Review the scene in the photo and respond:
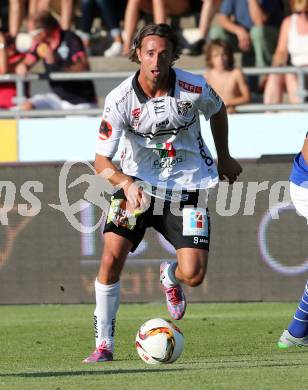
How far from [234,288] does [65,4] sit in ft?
19.3

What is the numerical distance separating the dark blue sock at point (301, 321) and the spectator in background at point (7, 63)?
7349 millimetres

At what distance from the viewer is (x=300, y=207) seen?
8531 millimetres

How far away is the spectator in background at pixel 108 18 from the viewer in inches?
638

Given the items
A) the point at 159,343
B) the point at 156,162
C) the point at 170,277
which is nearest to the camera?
the point at 159,343

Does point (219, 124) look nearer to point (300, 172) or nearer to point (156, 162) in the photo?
point (156, 162)

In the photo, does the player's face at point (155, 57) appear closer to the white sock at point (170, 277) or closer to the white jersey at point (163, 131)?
the white jersey at point (163, 131)

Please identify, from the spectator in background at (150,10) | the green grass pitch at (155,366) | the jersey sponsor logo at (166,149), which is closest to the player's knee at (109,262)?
the green grass pitch at (155,366)

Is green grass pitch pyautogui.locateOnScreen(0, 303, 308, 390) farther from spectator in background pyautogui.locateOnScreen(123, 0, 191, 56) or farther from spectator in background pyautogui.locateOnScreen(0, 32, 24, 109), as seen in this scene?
spectator in background pyautogui.locateOnScreen(123, 0, 191, 56)

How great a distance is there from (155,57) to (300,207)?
173cm

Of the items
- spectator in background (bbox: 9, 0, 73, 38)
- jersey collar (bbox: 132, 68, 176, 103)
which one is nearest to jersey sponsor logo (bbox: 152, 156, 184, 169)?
jersey collar (bbox: 132, 68, 176, 103)

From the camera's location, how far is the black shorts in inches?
310

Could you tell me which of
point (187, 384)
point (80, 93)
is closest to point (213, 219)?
point (80, 93)

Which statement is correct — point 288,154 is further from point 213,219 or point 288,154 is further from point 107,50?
point 107,50

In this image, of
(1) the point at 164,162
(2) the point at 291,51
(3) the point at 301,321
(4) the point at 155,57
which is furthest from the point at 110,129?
(2) the point at 291,51
